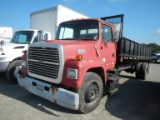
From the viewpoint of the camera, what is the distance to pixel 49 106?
479 cm

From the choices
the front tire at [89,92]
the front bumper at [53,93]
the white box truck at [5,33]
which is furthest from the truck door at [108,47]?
the white box truck at [5,33]

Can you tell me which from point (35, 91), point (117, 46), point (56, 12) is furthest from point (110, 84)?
point (56, 12)

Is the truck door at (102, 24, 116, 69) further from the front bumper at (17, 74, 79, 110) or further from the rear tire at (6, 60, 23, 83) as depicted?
the rear tire at (6, 60, 23, 83)

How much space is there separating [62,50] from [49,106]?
1.76 meters

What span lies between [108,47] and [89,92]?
196 cm

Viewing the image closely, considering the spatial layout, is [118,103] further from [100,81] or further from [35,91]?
[35,91]

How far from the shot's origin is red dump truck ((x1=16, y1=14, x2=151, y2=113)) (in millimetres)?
4051

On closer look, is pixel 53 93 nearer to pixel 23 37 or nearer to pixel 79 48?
pixel 79 48

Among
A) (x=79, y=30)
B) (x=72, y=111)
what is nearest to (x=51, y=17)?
(x=79, y=30)

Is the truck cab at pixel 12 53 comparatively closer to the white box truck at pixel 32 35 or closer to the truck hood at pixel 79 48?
the white box truck at pixel 32 35

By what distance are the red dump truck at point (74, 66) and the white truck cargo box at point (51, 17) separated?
9.55 ft

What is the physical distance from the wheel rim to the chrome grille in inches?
37.2

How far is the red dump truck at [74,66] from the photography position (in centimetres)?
405

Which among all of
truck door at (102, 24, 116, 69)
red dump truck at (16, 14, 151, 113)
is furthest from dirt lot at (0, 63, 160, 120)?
truck door at (102, 24, 116, 69)
